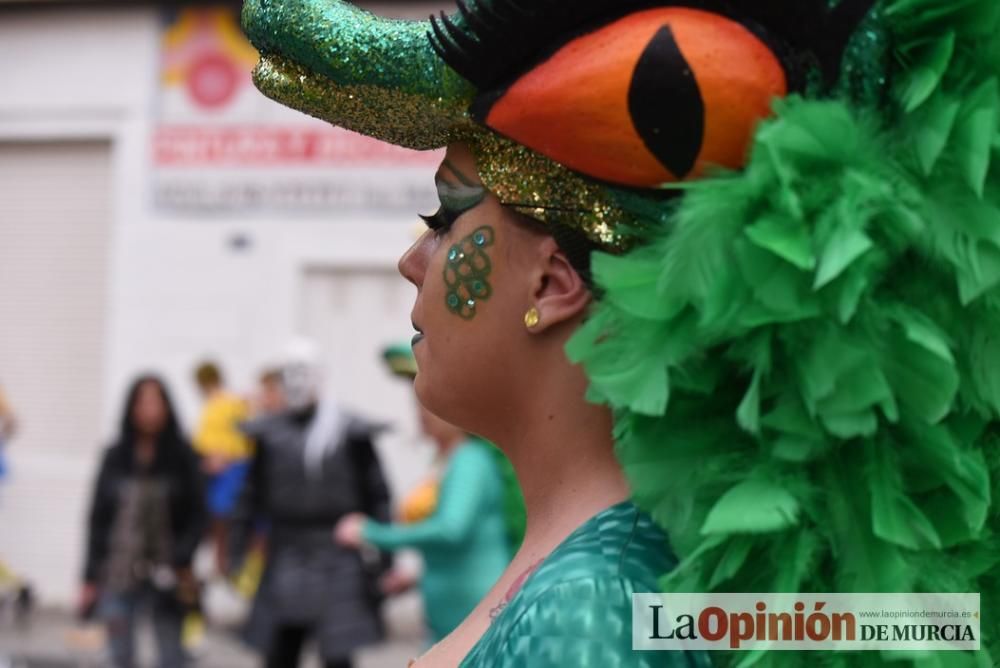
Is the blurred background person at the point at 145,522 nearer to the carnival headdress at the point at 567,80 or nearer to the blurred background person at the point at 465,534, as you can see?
the blurred background person at the point at 465,534

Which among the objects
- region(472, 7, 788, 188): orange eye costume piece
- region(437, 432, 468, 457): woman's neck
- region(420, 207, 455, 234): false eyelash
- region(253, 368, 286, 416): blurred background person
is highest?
region(472, 7, 788, 188): orange eye costume piece

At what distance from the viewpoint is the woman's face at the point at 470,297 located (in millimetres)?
1452

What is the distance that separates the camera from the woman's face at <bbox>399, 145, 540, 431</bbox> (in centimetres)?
145

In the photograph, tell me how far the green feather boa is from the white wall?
881cm

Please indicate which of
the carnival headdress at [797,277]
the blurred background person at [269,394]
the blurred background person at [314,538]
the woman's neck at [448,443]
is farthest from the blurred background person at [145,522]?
the carnival headdress at [797,277]

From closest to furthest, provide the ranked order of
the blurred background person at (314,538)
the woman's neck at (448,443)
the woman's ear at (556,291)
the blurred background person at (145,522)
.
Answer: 1. the woman's ear at (556,291)
2. the woman's neck at (448,443)
3. the blurred background person at (314,538)
4. the blurred background person at (145,522)

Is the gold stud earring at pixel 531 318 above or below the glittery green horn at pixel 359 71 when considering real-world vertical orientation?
below

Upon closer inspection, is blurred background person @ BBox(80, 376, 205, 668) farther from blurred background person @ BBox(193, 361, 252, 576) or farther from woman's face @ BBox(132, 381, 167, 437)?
blurred background person @ BBox(193, 361, 252, 576)

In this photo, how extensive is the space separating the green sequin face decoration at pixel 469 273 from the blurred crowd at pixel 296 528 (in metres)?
2.95

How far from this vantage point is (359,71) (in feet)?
4.72

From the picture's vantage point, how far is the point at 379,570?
18.4 feet

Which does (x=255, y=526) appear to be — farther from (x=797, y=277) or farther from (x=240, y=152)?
(x=240, y=152)

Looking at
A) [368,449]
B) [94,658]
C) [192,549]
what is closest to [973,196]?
[368,449]

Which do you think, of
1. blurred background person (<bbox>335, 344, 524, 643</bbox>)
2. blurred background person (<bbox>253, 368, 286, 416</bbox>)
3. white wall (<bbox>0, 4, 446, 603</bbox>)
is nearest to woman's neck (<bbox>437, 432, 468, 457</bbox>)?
blurred background person (<bbox>335, 344, 524, 643</bbox>)
